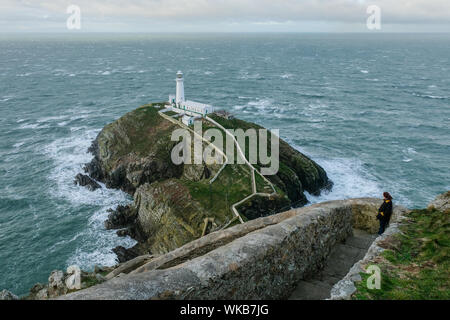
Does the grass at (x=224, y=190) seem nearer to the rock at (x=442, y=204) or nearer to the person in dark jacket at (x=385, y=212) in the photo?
the person in dark jacket at (x=385, y=212)

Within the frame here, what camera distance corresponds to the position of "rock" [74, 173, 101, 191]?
175 ft

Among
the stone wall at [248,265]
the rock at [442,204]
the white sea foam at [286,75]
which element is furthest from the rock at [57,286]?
the white sea foam at [286,75]

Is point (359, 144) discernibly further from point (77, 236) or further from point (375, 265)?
point (375, 265)

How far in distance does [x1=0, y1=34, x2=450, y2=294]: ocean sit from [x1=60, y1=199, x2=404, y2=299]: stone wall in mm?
30588

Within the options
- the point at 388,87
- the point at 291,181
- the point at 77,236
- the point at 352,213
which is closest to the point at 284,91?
the point at 388,87

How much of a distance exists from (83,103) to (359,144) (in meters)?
85.4

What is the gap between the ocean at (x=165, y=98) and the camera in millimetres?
42312

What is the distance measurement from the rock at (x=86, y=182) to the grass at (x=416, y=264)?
50.6 meters

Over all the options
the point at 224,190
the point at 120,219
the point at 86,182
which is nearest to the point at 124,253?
the point at 120,219

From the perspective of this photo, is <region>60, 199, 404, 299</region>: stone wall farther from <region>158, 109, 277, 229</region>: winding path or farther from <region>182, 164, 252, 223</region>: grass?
<region>182, 164, 252, 223</region>: grass

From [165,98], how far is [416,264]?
109328 millimetres

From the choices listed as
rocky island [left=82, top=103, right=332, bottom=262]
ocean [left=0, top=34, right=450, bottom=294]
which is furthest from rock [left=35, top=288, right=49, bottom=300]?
ocean [left=0, top=34, right=450, bottom=294]

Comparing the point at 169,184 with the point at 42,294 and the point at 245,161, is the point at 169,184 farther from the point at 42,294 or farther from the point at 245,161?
the point at 42,294

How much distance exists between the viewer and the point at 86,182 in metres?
54.2
